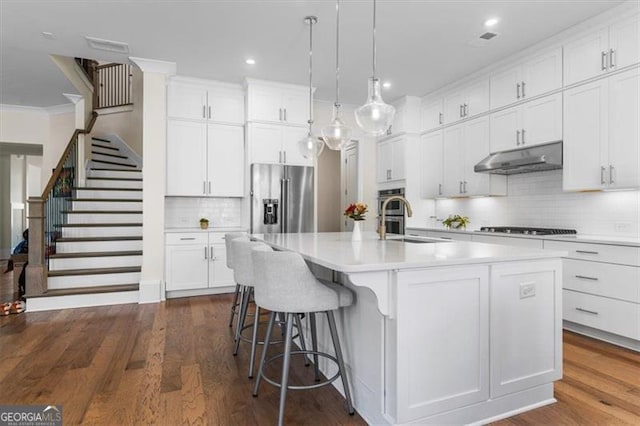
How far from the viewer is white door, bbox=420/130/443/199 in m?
5.46

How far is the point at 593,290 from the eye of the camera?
10.4ft

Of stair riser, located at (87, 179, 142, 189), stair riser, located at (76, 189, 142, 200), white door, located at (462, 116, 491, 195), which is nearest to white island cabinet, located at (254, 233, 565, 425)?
white door, located at (462, 116, 491, 195)

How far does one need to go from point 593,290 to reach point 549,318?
4.88 feet

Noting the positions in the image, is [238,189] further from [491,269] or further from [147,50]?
[491,269]

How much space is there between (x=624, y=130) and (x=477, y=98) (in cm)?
187

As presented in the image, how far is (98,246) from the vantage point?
4.89 m

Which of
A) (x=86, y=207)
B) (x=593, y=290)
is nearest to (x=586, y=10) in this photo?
(x=593, y=290)

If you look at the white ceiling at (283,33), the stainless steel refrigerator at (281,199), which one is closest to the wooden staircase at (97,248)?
the stainless steel refrigerator at (281,199)

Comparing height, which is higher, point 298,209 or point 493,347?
point 298,209

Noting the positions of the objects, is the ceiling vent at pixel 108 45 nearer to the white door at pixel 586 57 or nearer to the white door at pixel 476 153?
the white door at pixel 476 153

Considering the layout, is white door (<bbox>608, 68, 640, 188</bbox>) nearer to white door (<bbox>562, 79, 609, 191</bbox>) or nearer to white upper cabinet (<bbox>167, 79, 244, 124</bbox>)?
white door (<bbox>562, 79, 609, 191</bbox>)

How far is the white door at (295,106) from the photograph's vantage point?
5.26 meters

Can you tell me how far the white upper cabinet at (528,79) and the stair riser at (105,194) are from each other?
5.61m

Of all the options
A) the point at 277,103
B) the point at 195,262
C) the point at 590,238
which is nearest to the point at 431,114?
the point at 277,103
